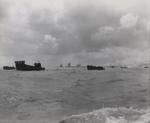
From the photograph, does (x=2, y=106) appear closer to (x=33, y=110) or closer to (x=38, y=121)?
(x=33, y=110)

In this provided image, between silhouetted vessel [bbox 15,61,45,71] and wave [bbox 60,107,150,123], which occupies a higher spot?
silhouetted vessel [bbox 15,61,45,71]

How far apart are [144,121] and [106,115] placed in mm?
2019

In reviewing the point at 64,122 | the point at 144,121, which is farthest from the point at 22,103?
the point at 144,121

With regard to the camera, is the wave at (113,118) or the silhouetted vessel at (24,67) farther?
the silhouetted vessel at (24,67)

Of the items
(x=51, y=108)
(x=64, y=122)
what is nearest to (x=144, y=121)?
(x=64, y=122)

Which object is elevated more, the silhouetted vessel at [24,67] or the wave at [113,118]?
the silhouetted vessel at [24,67]

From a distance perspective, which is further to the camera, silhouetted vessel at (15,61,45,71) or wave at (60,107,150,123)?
silhouetted vessel at (15,61,45,71)

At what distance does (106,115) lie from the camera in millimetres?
12594

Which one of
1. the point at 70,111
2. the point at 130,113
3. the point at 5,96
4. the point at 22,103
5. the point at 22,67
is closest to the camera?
the point at 130,113

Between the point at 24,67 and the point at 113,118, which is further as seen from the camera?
the point at 24,67

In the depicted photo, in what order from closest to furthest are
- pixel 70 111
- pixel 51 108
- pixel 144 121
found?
pixel 144 121 → pixel 70 111 → pixel 51 108

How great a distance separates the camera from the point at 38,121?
13781mm

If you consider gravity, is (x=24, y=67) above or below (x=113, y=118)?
above

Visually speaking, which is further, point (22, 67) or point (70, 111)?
point (22, 67)
